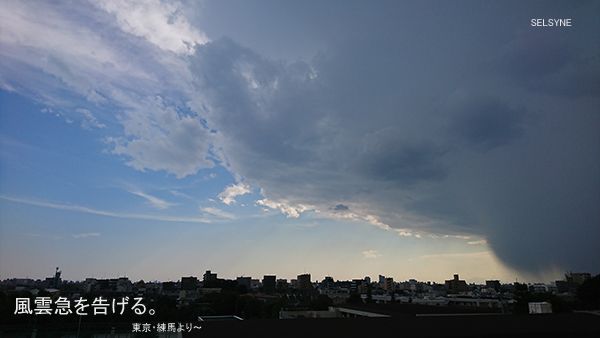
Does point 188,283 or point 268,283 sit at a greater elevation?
point 268,283

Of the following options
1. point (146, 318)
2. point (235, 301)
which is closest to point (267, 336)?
point (146, 318)

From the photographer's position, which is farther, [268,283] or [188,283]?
[268,283]

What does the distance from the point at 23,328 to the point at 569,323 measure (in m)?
52.7

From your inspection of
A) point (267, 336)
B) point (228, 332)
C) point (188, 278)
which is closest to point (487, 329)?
point (267, 336)

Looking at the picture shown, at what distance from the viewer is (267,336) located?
1276 centimetres

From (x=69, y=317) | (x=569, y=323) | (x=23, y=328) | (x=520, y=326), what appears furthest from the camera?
(x=69, y=317)

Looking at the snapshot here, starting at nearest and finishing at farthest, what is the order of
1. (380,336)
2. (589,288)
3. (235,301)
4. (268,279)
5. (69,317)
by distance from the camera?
(380,336) < (69,317) < (589,288) < (235,301) < (268,279)

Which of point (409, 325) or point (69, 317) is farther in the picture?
point (69, 317)

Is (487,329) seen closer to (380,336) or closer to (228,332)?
(380,336)

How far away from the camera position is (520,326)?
1527 centimetres

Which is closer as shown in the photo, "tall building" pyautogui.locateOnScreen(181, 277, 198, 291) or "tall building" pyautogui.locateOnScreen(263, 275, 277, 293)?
"tall building" pyautogui.locateOnScreen(181, 277, 198, 291)

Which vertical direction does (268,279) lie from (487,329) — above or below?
below

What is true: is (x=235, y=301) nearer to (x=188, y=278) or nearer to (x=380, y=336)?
(x=380, y=336)

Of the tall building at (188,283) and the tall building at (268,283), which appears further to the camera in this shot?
the tall building at (268,283)
